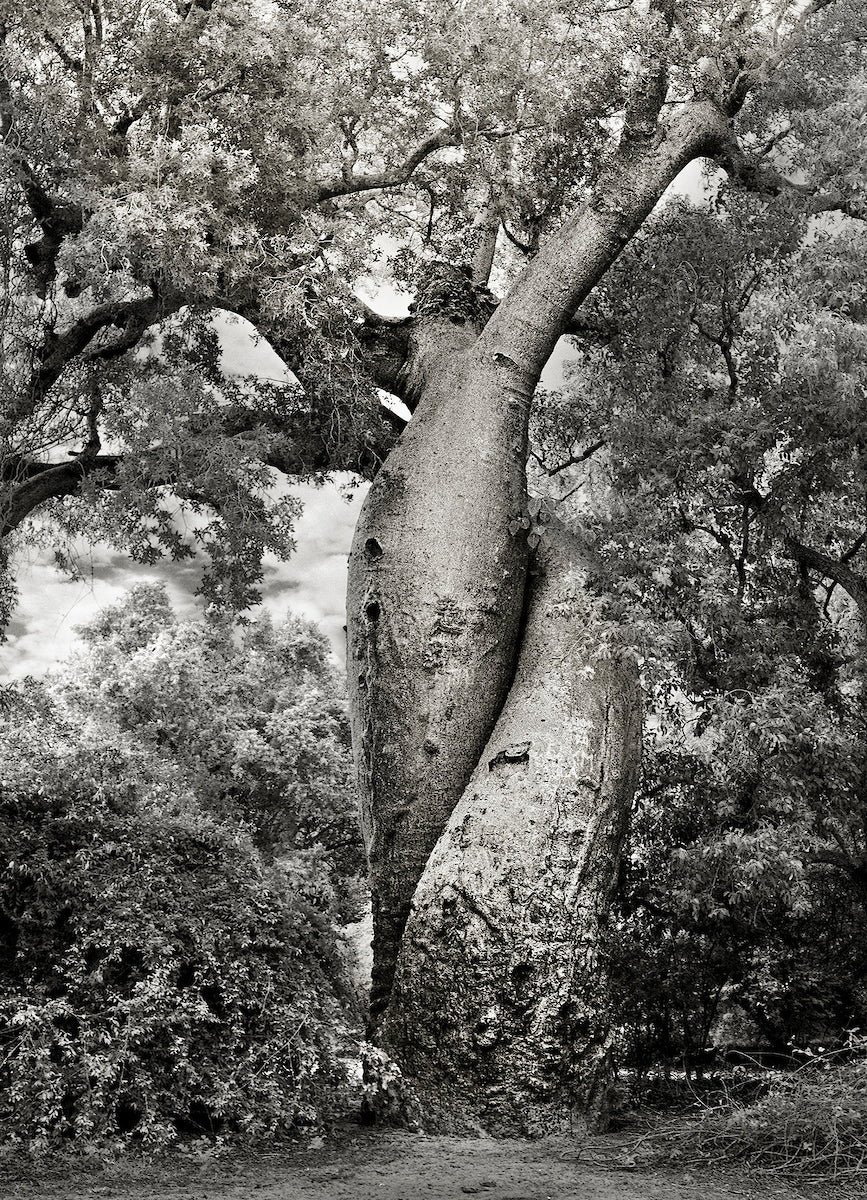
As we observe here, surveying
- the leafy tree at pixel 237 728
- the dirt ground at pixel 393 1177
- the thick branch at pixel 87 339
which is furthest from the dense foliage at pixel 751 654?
the leafy tree at pixel 237 728

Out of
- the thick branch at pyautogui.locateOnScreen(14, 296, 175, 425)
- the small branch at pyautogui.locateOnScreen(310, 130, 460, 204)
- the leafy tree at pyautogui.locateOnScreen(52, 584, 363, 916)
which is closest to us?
the thick branch at pyautogui.locateOnScreen(14, 296, 175, 425)

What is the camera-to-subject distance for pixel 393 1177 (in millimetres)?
5125

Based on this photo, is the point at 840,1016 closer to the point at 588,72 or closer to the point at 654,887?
the point at 654,887

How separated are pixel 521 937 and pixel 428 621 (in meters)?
2.26

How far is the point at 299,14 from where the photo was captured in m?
8.77

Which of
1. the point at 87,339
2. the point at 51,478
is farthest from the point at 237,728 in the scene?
the point at 87,339

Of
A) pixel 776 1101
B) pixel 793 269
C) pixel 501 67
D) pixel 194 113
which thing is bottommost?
pixel 776 1101

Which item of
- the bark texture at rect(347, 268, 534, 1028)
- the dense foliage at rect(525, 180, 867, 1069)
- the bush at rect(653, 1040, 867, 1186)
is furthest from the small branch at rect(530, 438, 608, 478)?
the bush at rect(653, 1040, 867, 1186)

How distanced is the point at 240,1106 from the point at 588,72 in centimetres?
850

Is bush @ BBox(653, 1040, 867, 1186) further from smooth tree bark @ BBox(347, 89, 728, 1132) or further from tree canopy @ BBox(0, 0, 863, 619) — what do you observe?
tree canopy @ BBox(0, 0, 863, 619)

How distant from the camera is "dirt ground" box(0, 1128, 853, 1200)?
4.65 metres

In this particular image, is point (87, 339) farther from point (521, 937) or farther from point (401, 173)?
point (521, 937)

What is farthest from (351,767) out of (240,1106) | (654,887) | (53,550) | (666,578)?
(240,1106)

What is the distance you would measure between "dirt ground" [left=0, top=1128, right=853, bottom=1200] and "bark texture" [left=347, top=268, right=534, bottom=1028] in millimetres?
1460
